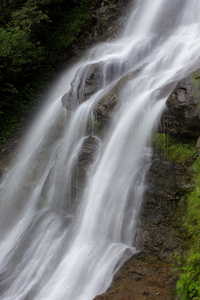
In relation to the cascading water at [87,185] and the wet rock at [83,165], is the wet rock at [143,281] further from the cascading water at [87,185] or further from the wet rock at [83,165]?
the wet rock at [83,165]

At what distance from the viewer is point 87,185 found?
6723 millimetres

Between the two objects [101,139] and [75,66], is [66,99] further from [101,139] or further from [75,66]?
[75,66]

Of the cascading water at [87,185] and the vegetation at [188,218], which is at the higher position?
the cascading water at [87,185]

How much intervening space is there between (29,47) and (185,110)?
28.2 feet

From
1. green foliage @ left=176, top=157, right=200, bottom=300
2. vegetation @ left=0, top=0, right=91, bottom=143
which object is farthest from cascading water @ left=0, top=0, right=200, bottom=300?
vegetation @ left=0, top=0, right=91, bottom=143

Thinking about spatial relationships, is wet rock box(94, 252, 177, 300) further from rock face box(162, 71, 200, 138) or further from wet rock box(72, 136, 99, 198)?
rock face box(162, 71, 200, 138)

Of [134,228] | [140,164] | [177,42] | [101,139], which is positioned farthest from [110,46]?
[134,228]

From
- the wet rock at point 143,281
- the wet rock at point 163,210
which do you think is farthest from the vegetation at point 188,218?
the wet rock at point 143,281

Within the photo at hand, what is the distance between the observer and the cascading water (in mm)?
5328

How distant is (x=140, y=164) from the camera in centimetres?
604

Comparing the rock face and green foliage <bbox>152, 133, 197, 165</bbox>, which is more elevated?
the rock face

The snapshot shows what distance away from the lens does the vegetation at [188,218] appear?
3.60 metres

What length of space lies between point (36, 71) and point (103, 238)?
9347mm

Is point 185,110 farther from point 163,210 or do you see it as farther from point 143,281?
point 143,281
